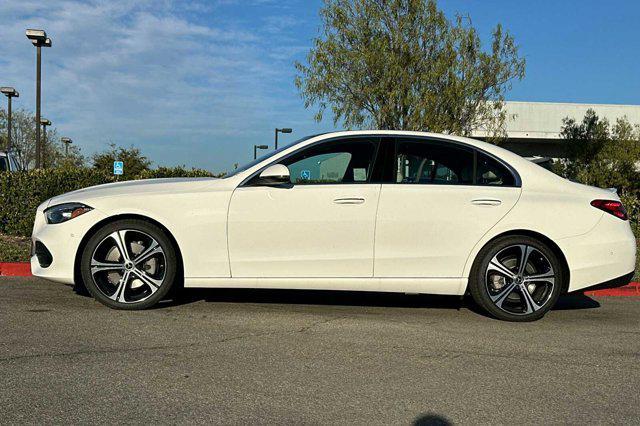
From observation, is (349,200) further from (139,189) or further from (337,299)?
(139,189)

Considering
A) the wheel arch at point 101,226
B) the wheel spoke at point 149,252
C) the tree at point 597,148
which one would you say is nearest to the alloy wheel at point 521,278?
the wheel arch at point 101,226

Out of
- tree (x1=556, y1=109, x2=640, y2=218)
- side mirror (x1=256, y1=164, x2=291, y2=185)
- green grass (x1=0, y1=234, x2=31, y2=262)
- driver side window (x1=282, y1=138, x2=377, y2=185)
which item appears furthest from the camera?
tree (x1=556, y1=109, x2=640, y2=218)

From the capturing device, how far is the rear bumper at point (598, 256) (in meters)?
5.07

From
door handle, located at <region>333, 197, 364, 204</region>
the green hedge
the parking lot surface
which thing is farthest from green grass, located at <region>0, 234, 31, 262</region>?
door handle, located at <region>333, 197, 364, 204</region>

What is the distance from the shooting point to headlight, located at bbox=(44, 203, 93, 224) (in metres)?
5.11

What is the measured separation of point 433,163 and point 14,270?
5008 millimetres

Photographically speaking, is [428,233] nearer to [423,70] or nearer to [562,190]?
[562,190]

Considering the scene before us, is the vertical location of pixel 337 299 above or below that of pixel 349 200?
below

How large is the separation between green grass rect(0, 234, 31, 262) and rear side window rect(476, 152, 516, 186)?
5564 mm

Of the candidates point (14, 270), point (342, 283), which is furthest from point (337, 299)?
point (14, 270)

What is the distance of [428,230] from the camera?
16.5 ft

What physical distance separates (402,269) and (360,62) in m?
11.9

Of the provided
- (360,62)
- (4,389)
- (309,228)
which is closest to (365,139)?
(309,228)

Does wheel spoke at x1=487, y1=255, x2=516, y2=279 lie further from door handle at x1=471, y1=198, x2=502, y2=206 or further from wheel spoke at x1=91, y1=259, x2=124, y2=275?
wheel spoke at x1=91, y1=259, x2=124, y2=275
